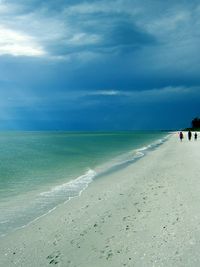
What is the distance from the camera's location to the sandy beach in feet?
25.4

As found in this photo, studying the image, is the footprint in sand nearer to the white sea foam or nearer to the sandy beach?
the sandy beach

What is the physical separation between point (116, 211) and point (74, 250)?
403 cm

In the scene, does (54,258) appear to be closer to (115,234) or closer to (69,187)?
(115,234)

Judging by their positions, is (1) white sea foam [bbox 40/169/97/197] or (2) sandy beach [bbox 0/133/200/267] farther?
(1) white sea foam [bbox 40/169/97/197]

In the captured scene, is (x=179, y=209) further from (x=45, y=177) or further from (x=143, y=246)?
(x=45, y=177)

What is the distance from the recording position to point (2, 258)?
827 cm

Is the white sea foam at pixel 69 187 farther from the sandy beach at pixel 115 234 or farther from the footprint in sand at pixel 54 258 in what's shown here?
→ the footprint in sand at pixel 54 258

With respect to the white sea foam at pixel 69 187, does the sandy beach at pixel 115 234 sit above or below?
above

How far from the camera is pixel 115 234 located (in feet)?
31.0

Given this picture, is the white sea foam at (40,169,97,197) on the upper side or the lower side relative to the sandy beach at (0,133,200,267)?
lower

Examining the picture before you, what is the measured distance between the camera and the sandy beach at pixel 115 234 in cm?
774

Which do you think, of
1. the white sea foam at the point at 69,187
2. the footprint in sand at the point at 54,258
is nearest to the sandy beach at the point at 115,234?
the footprint in sand at the point at 54,258

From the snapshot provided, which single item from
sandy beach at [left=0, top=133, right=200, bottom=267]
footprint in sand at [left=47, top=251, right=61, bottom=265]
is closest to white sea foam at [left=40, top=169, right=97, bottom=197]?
sandy beach at [left=0, top=133, right=200, bottom=267]

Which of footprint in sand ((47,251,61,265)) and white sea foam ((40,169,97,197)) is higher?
footprint in sand ((47,251,61,265))
